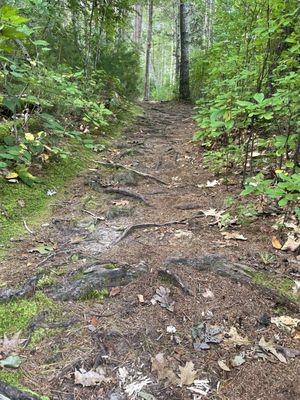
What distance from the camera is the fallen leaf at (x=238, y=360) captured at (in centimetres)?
199

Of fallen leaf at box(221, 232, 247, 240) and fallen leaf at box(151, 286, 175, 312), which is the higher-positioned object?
fallen leaf at box(221, 232, 247, 240)

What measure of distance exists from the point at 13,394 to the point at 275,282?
1895 mm

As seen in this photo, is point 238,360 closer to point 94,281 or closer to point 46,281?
point 94,281

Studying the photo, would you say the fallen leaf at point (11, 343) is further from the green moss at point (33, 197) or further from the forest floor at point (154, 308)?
the green moss at point (33, 197)

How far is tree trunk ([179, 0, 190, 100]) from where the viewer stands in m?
12.5

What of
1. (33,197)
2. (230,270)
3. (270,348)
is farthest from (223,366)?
(33,197)

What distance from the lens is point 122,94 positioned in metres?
10.4

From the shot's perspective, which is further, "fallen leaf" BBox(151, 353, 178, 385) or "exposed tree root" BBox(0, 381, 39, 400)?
"fallen leaf" BBox(151, 353, 178, 385)

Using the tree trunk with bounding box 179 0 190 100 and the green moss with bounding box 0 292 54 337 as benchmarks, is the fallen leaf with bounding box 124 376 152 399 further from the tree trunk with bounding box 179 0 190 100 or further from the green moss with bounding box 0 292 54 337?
the tree trunk with bounding box 179 0 190 100

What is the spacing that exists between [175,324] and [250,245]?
1180 millimetres

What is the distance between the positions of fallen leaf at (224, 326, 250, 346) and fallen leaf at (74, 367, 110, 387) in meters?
0.78

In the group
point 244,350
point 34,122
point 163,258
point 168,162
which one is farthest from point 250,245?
point 34,122

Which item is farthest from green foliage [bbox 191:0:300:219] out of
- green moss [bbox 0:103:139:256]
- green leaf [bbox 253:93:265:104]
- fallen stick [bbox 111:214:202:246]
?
green moss [bbox 0:103:139:256]

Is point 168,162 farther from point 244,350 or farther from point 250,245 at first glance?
point 244,350
